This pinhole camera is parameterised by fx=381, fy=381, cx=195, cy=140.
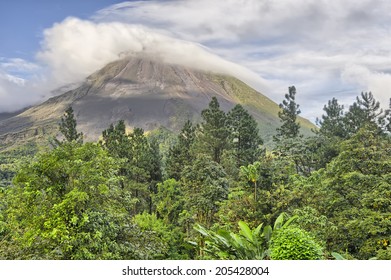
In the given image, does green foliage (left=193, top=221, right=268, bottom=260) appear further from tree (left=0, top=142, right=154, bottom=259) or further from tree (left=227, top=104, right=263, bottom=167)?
tree (left=227, top=104, right=263, bottom=167)

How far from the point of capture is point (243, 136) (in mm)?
16703

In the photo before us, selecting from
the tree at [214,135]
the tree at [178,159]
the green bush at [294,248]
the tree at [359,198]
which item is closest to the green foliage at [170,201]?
the tree at [178,159]

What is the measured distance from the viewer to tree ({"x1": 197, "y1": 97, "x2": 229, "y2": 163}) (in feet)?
Result: 52.2

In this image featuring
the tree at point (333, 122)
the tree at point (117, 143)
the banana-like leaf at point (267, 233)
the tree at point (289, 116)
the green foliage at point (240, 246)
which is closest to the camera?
the green foliage at point (240, 246)

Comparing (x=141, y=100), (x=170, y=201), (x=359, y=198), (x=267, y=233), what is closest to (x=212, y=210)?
(x=170, y=201)

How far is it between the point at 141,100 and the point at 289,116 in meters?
36.2

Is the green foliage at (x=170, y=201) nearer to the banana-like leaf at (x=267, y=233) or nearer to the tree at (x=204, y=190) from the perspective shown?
the tree at (x=204, y=190)

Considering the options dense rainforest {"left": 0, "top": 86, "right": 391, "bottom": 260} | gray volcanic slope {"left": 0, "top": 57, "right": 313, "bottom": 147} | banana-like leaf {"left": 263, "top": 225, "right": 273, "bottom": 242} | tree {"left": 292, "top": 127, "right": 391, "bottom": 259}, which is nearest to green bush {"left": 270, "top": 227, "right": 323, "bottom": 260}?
dense rainforest {"left": 0, "top": 86, "right": 391, "bottom": 260}

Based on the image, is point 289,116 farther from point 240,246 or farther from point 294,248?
point 294,248

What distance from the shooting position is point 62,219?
4602mm

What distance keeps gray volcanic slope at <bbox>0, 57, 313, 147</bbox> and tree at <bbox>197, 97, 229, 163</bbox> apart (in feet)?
23.0

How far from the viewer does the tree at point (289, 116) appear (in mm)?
19812

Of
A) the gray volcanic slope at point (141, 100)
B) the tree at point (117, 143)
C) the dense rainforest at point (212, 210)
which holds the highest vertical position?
the gray volcanic slope at point (141, 100)

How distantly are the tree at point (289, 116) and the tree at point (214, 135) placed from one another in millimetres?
4569
